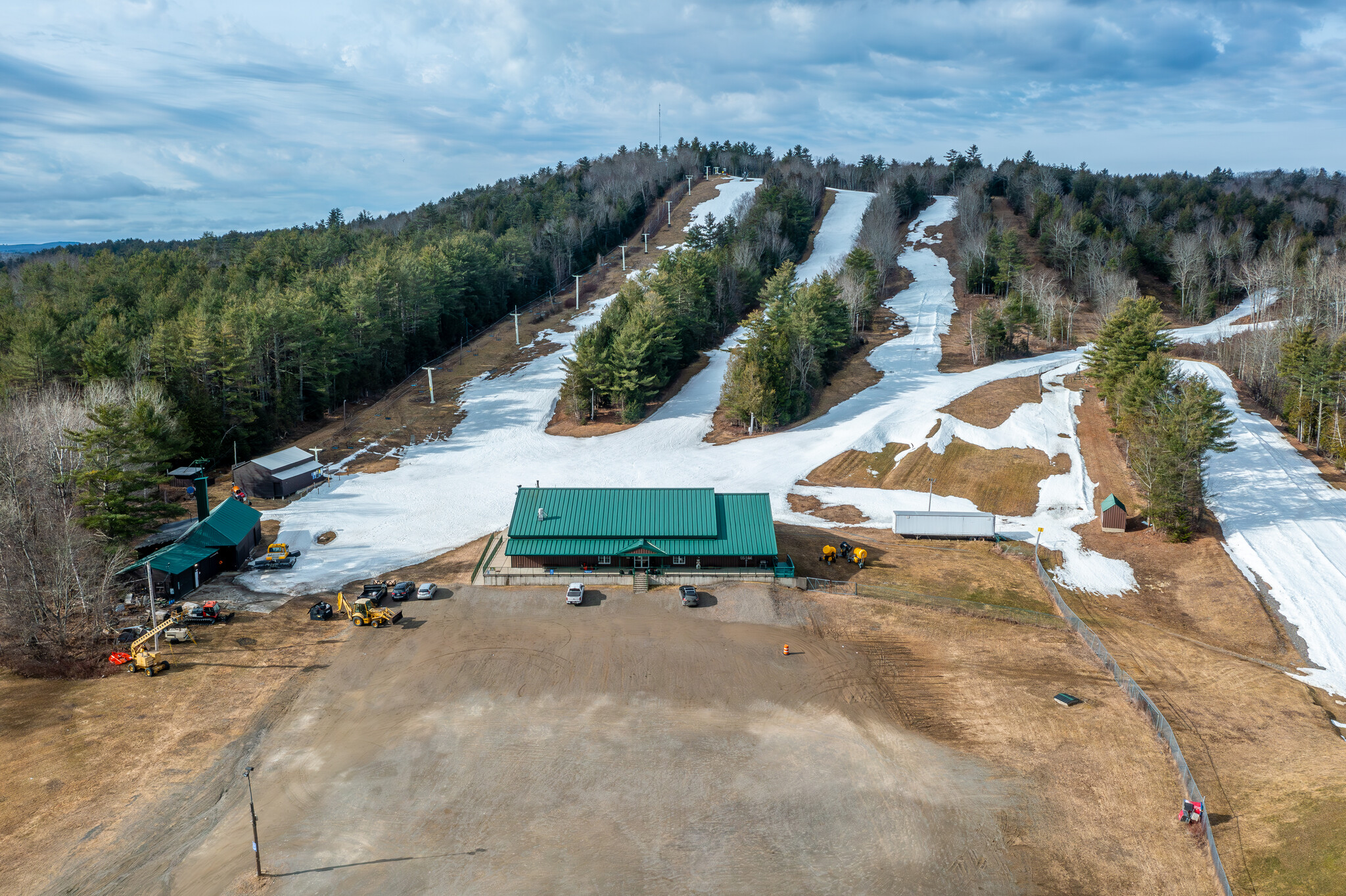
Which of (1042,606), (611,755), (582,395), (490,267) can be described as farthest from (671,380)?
(611,755)

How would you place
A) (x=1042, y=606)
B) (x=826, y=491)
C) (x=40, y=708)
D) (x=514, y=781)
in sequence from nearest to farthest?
(x=514, y=781)
(x=40, y=708)
(x=1042, y=606)
(x=826, y=491)

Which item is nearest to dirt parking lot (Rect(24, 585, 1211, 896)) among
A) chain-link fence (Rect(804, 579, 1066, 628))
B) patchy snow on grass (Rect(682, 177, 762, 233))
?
chain-link fence (Rect(804, 579, 1066, 628))

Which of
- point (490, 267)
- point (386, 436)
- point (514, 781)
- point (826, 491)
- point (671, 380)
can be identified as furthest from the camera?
point (490, 267)

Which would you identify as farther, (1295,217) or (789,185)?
(789,185)

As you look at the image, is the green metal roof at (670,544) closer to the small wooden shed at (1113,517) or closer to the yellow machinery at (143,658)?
the yellow machinery at (143,658)

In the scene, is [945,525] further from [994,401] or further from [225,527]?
[225,527]

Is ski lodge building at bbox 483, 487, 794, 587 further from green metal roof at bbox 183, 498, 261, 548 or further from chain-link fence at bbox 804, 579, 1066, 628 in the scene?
green metal roof at bbox 183, 498, 261, 548

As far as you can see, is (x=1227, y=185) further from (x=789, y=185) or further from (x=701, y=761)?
(x=701, y=761)

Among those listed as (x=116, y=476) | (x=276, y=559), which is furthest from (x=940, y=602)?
(x=116, y=476)
